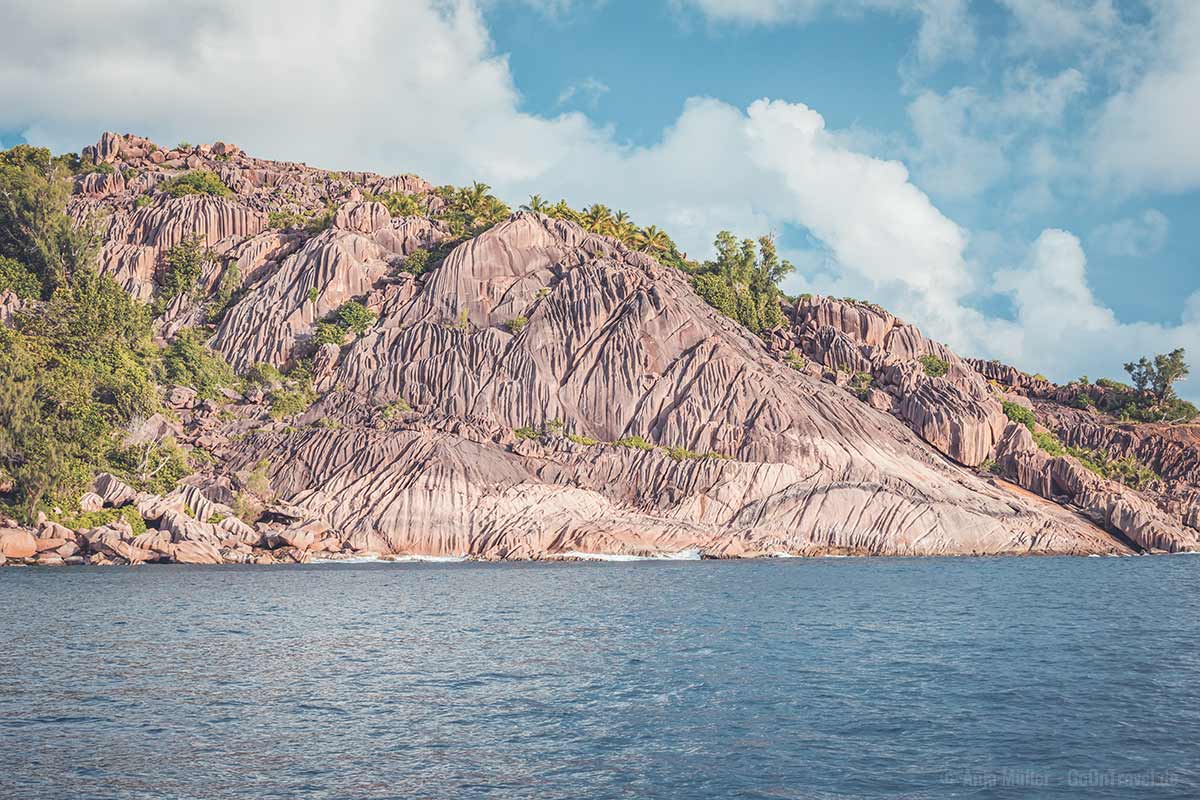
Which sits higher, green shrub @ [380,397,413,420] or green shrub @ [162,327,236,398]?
green shrub @ [162,327,236,398]

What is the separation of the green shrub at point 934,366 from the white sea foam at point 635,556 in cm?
3894

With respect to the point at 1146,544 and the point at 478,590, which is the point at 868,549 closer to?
the point at 1146,544

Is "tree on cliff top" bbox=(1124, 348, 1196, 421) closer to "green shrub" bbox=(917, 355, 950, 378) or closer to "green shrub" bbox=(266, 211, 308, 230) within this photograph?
"green shrub" bbox=(917, 355, 950, 378)

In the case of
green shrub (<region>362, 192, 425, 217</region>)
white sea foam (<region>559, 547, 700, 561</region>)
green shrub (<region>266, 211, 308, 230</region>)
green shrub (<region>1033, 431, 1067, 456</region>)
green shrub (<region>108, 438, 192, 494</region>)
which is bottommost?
white sea foam (<region>559, 547, 700, 561</region>)

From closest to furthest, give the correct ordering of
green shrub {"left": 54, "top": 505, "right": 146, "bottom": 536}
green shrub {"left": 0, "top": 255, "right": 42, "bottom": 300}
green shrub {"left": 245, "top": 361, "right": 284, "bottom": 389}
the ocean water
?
the ocean water, green shrub {"left": 54, "top": 505, "right": 146, "bottom": 536}, green shrub {"left": 245, "top": 361, "right": 284, "bottom": 389}, green shrub {"left": 0, "top": 255, "right": 42, "bottom": 300}

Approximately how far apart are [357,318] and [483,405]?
16.2 meters

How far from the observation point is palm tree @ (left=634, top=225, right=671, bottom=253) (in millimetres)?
115688

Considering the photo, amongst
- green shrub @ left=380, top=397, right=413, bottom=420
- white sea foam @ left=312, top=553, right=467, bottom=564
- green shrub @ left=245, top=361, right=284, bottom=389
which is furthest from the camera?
green shrub @ left=245, top=361, right=284, bottom=389

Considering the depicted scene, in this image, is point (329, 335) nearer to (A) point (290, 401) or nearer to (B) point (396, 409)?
(A) point (290, 401)

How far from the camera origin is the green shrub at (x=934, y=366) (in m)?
99.4

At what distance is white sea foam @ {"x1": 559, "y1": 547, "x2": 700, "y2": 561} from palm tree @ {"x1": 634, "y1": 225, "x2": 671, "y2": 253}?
51072 mm

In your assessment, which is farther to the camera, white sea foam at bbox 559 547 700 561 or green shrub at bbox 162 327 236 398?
green shrub at bbox 162 327 236 398

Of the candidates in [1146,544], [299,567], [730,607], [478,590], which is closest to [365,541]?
[299,567]

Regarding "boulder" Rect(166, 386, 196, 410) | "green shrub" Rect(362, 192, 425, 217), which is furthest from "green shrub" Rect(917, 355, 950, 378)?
"boulder" Rect(166, 386, 196, 410)
